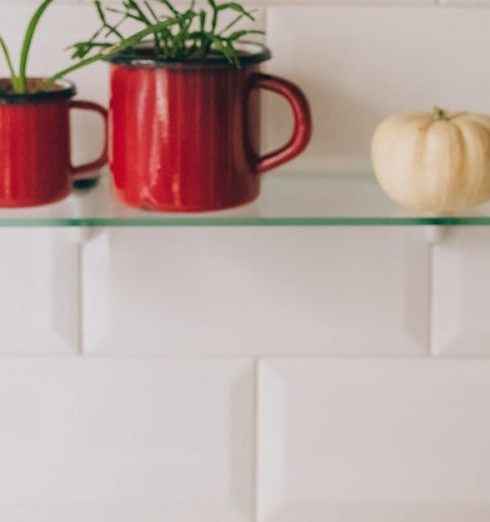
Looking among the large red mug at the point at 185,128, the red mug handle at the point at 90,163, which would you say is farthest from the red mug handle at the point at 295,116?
the red mug handle at the point at 90,163

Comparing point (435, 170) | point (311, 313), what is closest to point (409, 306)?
point (311, 313)

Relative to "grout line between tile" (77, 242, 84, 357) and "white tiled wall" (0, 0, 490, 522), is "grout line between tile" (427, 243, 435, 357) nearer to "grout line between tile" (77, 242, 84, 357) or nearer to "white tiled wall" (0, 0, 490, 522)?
"white tiled wall" (0, 0, 490, 522)

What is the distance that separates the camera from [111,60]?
25.1 inches

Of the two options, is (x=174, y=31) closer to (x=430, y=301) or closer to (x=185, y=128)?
(x=185, y=128)

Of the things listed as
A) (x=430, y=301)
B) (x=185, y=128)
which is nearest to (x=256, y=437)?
(x=430, y=301)

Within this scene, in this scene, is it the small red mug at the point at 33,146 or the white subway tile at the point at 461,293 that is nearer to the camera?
the small red mug at the point at 33,146

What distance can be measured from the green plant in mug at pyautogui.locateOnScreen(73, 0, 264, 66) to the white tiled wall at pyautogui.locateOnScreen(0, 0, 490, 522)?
0.08 metres

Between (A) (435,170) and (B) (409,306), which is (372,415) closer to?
(B) (409,306)

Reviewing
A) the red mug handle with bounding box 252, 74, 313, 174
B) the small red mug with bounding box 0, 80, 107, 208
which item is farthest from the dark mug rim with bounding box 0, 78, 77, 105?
the red mug handle with bounding box 252, 74, 313, 174

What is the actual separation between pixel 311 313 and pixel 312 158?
0.11 meters

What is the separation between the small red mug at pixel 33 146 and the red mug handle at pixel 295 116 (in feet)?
0.36

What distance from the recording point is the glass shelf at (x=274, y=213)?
2.06ft

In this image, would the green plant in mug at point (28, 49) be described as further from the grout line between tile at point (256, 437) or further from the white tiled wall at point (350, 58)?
the grout line between tile at point (256, 437)

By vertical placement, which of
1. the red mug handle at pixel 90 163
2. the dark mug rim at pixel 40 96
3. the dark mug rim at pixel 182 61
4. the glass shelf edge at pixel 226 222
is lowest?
the glass shelf edge at pixel 226 222
